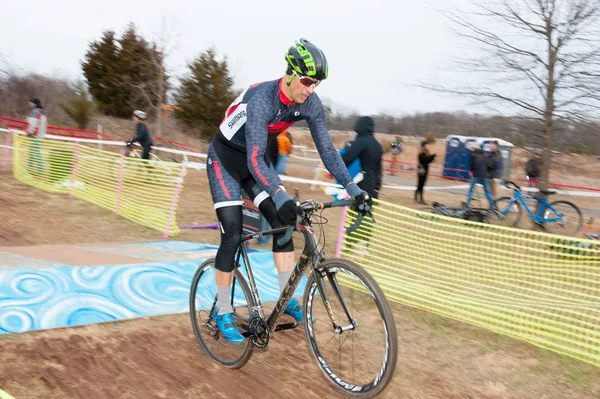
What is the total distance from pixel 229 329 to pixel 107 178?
9243 mm

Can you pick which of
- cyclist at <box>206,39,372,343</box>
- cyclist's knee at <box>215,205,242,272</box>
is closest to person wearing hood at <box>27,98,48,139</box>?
cyclist at <box>206,39,372,343</box>

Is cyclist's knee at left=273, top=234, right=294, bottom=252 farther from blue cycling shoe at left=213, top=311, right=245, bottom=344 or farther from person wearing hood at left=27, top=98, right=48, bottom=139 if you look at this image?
person wearing hood at left=27, top=98, right=48, bottom=139

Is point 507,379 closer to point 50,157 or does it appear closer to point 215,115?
point 50,157

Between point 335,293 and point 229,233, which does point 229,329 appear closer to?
point 229,233

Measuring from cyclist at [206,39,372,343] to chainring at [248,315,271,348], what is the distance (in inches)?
3.9

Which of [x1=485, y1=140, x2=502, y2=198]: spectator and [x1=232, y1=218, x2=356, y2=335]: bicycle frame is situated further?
[x1=485, y1=140, x2=502, y2=198]: spectator

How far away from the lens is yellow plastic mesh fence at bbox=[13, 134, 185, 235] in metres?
10.2

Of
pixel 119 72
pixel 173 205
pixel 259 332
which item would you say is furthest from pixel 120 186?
pixel 119 72

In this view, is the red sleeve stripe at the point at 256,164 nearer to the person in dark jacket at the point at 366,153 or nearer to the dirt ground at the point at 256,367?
the dirt ground at the point at 256,367

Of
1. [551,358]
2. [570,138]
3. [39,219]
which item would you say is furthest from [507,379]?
[39,219]

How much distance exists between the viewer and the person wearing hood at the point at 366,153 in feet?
27.3

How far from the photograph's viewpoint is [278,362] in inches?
164

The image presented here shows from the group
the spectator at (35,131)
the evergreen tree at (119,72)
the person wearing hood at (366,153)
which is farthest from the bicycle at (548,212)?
the evergreen tree at (119,72)

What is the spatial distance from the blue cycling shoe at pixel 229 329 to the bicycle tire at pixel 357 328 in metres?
0.57
